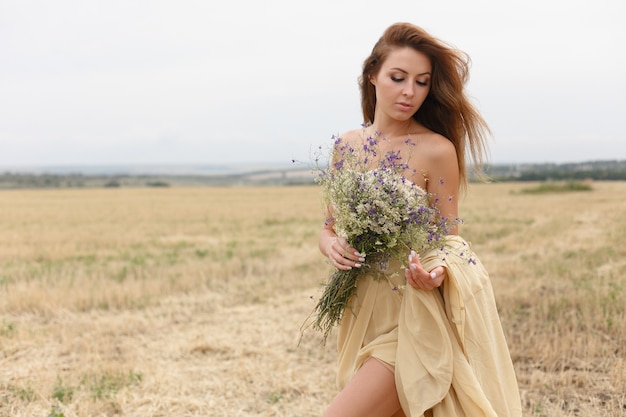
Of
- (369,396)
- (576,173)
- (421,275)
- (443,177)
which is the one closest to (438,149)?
(443,177)

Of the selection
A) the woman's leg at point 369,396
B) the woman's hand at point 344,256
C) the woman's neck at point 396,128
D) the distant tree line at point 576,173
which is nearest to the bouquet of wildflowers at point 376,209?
the woman's hand at point 344,256

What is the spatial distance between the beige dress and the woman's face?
25.9 inches

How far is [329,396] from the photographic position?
511 centimetres

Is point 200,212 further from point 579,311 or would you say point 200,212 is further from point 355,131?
point 355,131

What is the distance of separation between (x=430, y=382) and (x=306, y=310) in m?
5.61

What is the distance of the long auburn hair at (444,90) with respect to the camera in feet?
9.36

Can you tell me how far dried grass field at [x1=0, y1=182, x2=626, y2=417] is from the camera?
16.0 feet

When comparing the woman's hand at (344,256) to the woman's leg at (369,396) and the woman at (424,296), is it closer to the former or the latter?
the woman at (424,296)

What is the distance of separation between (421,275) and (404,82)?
0.94 m

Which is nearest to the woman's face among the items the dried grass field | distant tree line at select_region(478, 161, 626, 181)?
the dried grass field

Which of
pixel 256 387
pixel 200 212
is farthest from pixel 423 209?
pixel 200 212

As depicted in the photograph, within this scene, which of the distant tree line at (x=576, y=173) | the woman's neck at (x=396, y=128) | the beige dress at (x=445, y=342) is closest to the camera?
the beige dress at (x=445, y=342)

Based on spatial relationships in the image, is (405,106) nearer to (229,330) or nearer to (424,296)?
(424,296)

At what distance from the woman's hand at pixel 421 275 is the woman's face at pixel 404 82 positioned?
2.53 ft
